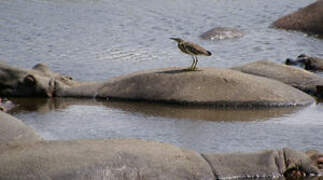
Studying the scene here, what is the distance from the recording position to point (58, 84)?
984cm

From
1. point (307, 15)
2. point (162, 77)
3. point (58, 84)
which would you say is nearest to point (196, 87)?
point (162, 77)

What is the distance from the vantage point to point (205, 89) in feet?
30.5

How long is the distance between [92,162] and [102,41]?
27.1ft

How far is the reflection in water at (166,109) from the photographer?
8797 mm

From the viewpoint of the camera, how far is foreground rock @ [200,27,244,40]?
1500 cm

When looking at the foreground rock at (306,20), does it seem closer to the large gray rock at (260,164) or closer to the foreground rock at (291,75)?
the foreground rock at (291,75)

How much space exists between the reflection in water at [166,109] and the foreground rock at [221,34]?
5770 mm

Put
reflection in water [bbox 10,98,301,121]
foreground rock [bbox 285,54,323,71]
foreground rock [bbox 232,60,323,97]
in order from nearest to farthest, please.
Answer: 1. reflection in water [bbox 10,98,301,121]
2. foreground rock [bbox 232,60,323,97]
3. foreground rock [bbox 285,54,323,71]

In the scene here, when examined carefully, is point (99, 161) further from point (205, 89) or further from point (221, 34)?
point (221, 34)

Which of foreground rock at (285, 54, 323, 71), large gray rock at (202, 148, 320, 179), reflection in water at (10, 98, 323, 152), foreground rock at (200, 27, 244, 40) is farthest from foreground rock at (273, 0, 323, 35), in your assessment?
large gray rock at (202, 148, 320, 179)

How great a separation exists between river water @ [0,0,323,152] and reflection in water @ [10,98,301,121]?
1 cm

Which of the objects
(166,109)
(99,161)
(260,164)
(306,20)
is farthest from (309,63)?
(99,161)

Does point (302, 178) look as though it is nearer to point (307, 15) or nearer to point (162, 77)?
point (162, 77)

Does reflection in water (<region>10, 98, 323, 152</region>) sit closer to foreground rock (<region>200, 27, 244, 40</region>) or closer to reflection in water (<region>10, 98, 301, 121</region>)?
reflection in water (<region>10, 98, 301, 121</region>)
